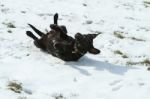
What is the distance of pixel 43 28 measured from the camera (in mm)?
11062

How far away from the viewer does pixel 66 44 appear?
27.0 feet

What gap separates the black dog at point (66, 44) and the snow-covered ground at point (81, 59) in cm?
17

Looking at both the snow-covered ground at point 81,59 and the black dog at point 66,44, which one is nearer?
the snow-covered ground at point 81,59

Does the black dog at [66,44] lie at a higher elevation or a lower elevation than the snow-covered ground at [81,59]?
higher

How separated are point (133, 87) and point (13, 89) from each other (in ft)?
6.85

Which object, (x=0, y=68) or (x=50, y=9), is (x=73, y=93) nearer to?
(x=0, y=68)

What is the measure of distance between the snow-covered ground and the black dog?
0.17 m

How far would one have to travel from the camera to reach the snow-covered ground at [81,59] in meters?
7.20

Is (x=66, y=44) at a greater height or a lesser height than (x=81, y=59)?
greater

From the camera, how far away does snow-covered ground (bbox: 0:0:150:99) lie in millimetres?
7203

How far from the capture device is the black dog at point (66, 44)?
8.07 m

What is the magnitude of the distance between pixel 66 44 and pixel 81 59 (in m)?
0.71

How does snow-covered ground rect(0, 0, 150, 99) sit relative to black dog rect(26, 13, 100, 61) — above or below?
below

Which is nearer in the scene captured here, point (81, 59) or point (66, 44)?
point (66, 44)
